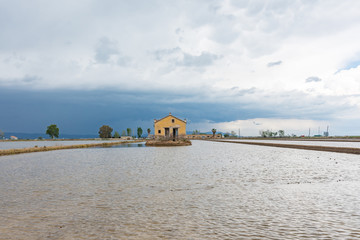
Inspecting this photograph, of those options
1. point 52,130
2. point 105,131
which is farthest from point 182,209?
point 52,130

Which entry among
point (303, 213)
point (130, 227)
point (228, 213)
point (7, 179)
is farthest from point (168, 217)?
point (7, 179)

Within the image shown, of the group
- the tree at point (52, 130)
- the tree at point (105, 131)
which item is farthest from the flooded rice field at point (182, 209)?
the tree at point (52, 130)

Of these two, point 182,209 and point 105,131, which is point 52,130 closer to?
point 105,131

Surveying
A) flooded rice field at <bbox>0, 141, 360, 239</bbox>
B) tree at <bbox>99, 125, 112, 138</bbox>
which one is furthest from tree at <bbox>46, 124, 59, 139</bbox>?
flooded rice field at <bbox>0, 141, 360, 239</bbox>

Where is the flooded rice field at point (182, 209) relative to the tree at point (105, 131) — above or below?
below

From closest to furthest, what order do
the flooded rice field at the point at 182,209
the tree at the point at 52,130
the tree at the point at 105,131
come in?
the flooded rice field at the point at 182,209
the tree at the point at 105,131
the tree at the point at 52,130

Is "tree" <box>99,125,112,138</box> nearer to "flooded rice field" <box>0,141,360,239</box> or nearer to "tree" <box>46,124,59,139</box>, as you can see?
"tree" <box>46,124,59,139</box>

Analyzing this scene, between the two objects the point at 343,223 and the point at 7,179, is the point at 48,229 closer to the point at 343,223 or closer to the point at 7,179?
the point at 343,223

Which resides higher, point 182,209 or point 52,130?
point 52,130

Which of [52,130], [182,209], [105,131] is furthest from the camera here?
[52,130]

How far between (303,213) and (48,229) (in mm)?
6607

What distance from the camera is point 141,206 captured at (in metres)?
8.38

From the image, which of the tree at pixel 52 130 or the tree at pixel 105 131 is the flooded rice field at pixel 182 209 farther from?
the tree at pixel 52 130

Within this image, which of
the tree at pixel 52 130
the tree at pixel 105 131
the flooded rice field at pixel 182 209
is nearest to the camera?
the flooded rice field at pixel 182 209
